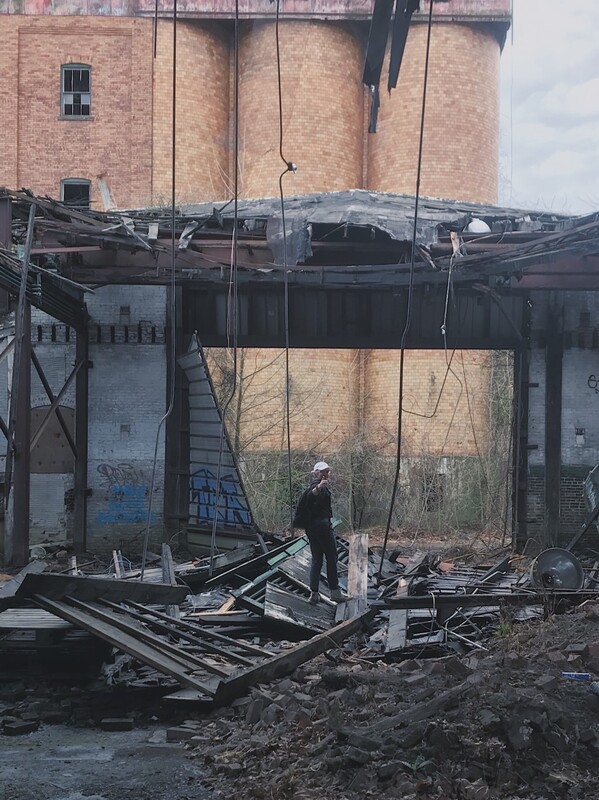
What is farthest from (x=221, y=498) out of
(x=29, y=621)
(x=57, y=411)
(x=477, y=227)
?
(x=29, y=621)

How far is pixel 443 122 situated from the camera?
99.8ft

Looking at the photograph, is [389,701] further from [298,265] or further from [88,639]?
[298,265]

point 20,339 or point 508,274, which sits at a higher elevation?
point 508,274

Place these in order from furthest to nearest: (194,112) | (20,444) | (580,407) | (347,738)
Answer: (194,112), (580,407), (20,444), (347,738)

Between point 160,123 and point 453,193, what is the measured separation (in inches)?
402

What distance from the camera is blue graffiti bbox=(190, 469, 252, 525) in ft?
52.0

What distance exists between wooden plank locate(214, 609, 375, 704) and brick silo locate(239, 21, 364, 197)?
22343 mm

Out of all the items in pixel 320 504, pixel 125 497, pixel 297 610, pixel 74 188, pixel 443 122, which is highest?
pixel 443 122

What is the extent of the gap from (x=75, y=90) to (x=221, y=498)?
21.6 m

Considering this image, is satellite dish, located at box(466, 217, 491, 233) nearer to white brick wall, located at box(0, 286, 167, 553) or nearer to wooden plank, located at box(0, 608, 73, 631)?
white brick wall, located at box(0, 286, 167, 553)

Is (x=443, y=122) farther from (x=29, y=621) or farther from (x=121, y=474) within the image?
(x=29, y=621)

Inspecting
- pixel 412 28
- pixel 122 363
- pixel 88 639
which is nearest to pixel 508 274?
pixel 122 363

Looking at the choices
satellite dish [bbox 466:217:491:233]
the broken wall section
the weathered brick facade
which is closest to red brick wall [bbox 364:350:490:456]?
the weathered brick facade

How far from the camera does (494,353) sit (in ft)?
92.3
